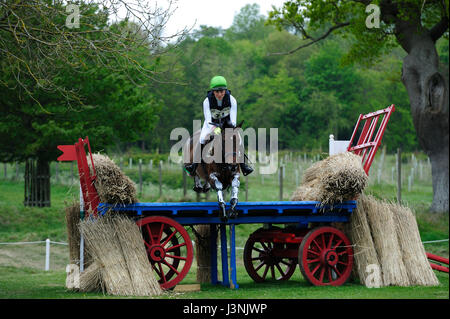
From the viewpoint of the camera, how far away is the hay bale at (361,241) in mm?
10383

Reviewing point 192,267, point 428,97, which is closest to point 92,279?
point 192,267

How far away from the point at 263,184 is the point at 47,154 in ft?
40.1

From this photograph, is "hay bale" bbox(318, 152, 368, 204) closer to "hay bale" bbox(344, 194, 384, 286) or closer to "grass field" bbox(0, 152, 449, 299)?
"hay bale" bbox(344, 194, 384, 286)

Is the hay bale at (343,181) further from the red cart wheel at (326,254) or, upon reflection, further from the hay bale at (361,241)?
the red cart wheel at (326,254)

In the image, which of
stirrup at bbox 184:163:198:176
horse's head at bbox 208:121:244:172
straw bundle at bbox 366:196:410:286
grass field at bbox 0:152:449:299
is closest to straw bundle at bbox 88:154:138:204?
grass field at bbox 0:152:449:299

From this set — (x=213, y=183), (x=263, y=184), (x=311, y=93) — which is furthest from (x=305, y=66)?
(x=213, y=183)

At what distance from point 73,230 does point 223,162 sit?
8.95ft

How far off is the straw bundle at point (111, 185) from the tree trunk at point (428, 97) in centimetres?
1286

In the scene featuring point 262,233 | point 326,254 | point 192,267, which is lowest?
point 192,267

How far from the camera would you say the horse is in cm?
952

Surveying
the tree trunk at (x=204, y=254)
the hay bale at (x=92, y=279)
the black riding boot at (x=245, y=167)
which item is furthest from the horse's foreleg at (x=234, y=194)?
the hay bale at (x=92, y=279)

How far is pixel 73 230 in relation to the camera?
33.5 ft

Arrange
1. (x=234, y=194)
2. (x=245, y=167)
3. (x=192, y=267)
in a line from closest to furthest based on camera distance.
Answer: (x=234, y=194), (x=245, y=167), (x=192, y=267)

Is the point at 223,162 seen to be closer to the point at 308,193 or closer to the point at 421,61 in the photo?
the point at 308,193
